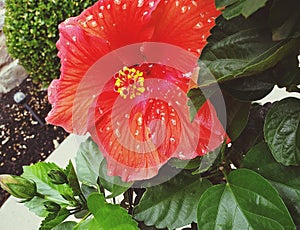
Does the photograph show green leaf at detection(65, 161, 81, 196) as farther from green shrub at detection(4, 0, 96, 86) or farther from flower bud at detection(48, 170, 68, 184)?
green shrub at detection(4, 0, 96, 86)

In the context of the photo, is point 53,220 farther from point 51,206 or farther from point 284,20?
point 284,20

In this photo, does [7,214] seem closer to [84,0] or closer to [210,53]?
[84,0]

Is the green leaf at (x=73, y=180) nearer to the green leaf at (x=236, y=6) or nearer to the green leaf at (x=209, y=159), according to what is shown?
the green leaf at (x=209, y=159)

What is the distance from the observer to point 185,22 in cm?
45

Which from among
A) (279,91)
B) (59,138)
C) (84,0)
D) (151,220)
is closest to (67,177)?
(151,220)

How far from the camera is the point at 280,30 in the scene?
38 cm

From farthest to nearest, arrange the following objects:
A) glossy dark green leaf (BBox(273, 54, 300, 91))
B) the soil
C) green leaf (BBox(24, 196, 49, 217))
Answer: the soil < green leaf (BBox(24, 196, 49, 217)) < glossy dark green leaf (BBox(273, 54, 300, 91))

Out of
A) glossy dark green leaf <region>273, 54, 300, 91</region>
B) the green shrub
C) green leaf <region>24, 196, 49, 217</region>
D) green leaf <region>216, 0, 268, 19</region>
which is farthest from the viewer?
the green shrub

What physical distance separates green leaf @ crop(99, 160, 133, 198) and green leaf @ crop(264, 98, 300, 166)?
0.15m

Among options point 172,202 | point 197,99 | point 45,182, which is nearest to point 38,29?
point 45,182

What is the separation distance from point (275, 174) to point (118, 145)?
154 mm

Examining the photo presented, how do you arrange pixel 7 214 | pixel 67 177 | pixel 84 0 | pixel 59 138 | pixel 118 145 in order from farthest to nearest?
pixel 59 138, pixel 84 0, pixel 7 214, pixel 67 177, pixel 118 145

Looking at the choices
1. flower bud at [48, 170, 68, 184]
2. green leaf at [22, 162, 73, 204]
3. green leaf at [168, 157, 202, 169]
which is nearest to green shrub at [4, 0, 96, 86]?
green leaf at [22, 162, 73, 204]

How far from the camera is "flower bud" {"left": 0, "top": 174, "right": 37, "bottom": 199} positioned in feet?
2.03
